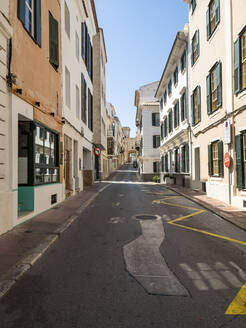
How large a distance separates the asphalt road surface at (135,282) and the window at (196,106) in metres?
10.2

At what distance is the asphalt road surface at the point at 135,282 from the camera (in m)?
2.81

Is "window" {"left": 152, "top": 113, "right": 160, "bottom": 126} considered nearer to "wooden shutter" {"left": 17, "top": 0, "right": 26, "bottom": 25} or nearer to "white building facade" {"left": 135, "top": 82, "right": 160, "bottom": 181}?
"white building facade" {"left": 135, "top": 82, "right": 160, "bottom": 181}

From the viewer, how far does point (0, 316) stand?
2.86 metres

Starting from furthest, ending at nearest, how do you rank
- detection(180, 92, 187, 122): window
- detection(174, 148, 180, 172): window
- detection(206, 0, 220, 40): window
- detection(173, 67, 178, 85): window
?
1. detection(174, 148, 180, 172): window
2. detection(173, 67, 178, 85): window
3. detection(180, 92, 187, 122): window
4. detection(206, 0, 220, 40): window

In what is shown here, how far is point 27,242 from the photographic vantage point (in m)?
5.56

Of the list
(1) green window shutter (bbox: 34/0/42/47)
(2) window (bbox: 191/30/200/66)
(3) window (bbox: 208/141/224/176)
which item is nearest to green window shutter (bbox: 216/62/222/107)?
(3) window (bbox: 208/141/224/176)

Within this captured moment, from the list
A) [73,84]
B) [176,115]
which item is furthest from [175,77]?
[73,84]

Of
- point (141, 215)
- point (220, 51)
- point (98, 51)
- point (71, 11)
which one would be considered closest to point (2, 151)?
point (141, 215)

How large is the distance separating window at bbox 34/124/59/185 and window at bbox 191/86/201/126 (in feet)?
28.8

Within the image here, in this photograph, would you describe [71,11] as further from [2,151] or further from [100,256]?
[100,256]

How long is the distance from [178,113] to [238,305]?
755 inches

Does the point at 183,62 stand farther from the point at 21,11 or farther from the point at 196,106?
the point at 21,11

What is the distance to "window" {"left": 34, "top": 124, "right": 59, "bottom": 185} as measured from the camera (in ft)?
29.2

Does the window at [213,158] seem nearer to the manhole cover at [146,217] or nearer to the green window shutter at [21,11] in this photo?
the manhole cover at [146,217]
